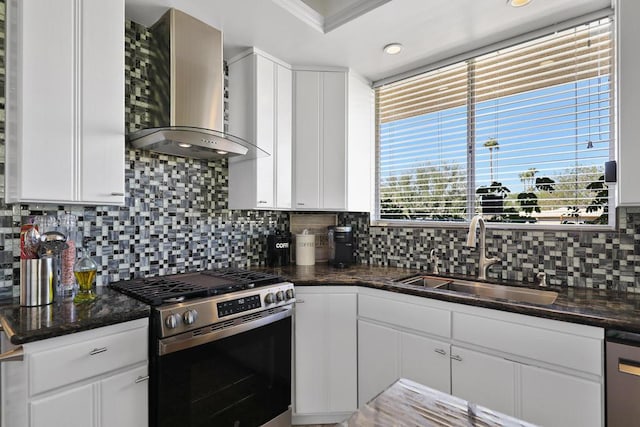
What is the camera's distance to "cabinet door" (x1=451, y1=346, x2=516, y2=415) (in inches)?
65.0

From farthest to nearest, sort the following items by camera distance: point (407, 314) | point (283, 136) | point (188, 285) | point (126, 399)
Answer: point (283, 136) → point (407, 314) → point (188, 285) → point (126, 399)

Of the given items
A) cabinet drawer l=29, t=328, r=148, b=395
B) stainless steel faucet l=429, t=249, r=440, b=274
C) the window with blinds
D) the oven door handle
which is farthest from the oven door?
the window with blinds

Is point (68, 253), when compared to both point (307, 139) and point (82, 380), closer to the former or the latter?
point (82, 380)

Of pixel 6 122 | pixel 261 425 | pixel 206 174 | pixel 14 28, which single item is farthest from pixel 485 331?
pixel 14 28

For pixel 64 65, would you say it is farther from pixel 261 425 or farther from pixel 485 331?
pixel 485 331

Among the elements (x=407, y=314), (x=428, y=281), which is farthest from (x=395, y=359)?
(x=428, y=281)

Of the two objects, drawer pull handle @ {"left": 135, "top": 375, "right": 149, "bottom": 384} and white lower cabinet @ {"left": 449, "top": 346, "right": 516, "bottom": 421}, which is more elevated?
drawer pull handle @ {"left": 135, "top": 375, "right": 149, "bottom": 384}

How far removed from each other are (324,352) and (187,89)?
Result: 1.86m

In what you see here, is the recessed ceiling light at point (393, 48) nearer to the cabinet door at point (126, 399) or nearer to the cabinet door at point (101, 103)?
the cabinet door at point (101, 103)

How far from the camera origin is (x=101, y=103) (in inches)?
67.2

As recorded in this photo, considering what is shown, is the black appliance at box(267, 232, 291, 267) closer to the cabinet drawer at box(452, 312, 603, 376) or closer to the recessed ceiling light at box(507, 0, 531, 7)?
the cabinet drawer at box(452, 312, 603, 376)

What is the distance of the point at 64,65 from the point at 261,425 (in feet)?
6.90

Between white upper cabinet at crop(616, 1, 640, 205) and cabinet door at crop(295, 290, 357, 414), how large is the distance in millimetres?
1536

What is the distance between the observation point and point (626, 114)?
161 cm
